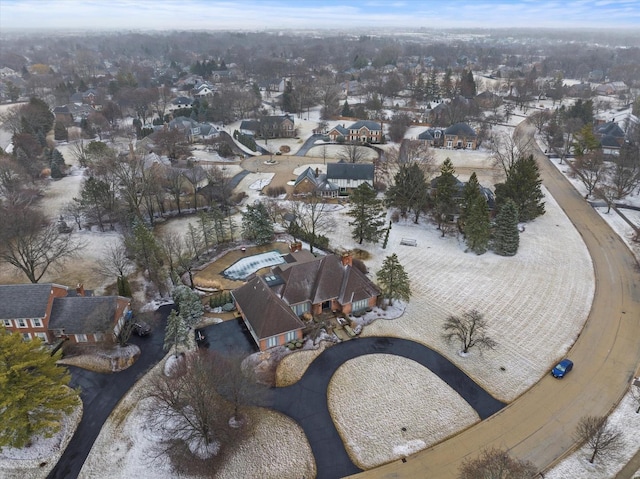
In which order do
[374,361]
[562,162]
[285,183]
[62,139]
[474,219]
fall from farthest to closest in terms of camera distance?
[62,139] < [562,162] < [285,183] < [474,219] < [374,361]

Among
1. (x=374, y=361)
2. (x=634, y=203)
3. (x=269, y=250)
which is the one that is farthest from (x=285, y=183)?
(x=634, y=203)

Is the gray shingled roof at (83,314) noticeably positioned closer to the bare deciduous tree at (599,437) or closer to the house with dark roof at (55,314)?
the house with dark roof at (55,314)

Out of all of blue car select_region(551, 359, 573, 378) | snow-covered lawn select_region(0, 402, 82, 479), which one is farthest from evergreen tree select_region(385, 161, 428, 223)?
snow-covered lawn select_region(0, 402, 82, 479)

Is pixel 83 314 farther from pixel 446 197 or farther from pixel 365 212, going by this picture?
pixel 446 197

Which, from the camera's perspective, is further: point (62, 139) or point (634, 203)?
point (62, 139)

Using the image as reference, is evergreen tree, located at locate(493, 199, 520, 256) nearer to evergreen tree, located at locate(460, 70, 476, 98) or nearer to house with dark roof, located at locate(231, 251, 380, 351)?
house with dark roof, located at locate(231, 251, 380, 351)

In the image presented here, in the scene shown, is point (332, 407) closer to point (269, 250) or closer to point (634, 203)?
point (269, 250)

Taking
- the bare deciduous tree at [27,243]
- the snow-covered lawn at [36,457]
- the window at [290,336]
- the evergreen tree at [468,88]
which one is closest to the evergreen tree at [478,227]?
the window at [290,336]
